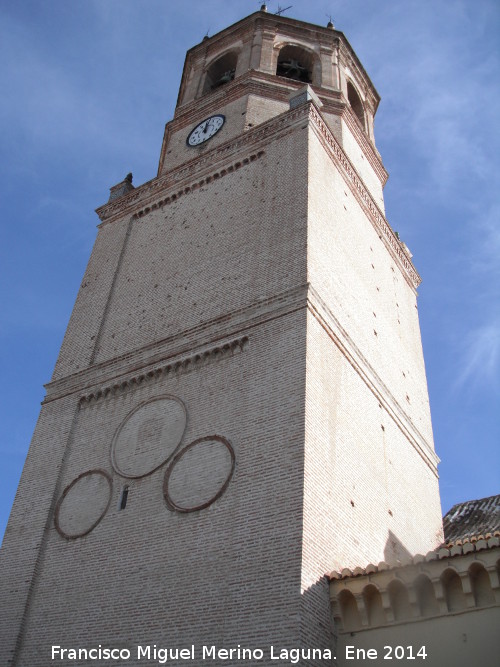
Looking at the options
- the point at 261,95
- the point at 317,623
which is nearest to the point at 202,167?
the point at 261,95

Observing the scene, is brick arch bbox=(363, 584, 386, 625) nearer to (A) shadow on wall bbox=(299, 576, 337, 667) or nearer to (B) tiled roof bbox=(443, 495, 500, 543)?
(A) shadow on wall bbox=(299, 576, 337, 667)

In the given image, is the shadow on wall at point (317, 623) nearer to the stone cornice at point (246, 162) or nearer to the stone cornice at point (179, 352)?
the stone cornice at point (179, 352)

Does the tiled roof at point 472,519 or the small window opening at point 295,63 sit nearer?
the tiled roof at point 472,519

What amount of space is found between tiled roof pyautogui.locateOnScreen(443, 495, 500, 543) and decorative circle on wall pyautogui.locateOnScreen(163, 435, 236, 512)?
6.48m

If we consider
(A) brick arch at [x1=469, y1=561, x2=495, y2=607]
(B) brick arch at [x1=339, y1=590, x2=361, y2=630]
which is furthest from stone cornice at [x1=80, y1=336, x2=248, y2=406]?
(A) brick arch at [x1=469, y1=561, x2=495, y2=607]

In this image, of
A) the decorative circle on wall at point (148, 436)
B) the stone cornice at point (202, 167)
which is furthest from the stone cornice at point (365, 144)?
the decorative circle on wall at point (148, 436)

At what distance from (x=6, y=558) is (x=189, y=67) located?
1495cm

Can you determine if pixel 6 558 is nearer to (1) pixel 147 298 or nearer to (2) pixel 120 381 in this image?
(2) pixel 120 381

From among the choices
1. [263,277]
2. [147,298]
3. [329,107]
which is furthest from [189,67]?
[263,277]

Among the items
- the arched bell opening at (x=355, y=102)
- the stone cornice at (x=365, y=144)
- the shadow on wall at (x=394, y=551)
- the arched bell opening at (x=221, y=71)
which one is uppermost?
the arched bell opening at (x=221, y=71)

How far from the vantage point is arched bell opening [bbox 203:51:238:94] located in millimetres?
20172

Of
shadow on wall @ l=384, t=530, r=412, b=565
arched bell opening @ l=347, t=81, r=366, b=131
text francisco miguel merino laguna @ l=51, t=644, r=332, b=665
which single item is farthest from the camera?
arched bell opening @ l=347, t=81, r=366, b=131

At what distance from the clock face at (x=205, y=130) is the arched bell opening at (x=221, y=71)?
7.55 feet

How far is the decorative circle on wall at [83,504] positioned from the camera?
1112 centimetres
